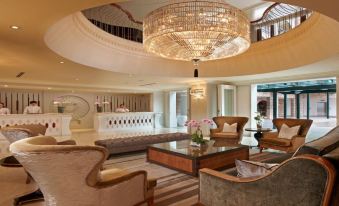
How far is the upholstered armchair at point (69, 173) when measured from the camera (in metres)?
1.79

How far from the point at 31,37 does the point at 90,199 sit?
2.65m

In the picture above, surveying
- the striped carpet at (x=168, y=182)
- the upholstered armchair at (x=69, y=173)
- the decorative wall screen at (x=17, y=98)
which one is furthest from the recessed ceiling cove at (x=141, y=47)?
the decorative wall screen at (x=17, y=98)

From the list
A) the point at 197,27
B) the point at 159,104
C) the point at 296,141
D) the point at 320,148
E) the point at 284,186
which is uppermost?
the point at 197,27

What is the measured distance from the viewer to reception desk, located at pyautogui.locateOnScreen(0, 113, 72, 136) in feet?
26.8

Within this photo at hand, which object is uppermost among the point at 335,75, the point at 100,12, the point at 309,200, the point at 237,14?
the point at 100,12

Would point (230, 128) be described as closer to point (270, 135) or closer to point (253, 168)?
point (270, 135)

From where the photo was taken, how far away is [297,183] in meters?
1.53

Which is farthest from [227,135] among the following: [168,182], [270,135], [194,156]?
[168,182]

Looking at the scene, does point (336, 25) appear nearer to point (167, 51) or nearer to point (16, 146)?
point (167, 51)

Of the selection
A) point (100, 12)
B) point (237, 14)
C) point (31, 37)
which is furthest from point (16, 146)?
point (100, 12)

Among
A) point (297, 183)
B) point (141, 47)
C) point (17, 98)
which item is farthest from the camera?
point (17, 98)

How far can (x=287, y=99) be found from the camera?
11422mm

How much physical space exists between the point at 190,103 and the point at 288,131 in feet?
16.6

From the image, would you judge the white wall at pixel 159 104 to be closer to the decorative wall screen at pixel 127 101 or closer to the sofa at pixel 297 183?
the decorative wall screen at pixel 127 101
